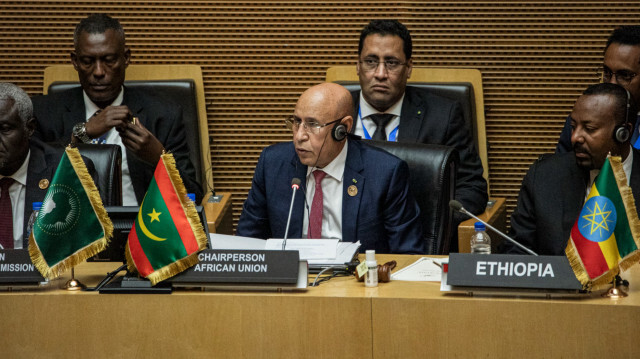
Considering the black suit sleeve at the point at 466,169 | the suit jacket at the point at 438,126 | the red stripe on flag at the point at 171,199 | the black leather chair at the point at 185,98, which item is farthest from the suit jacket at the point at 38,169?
the black suit sleeve at the point at 466,169

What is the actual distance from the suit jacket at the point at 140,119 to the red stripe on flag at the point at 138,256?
57.6 inches

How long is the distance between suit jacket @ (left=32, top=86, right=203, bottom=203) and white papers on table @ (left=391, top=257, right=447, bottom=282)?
1.49m

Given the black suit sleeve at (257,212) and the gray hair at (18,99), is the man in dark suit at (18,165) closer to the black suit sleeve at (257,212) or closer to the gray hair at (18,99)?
the gray hair at (18,99)

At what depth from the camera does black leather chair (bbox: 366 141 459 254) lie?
9.95ft

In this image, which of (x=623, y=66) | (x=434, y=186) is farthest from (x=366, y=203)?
(x=623, y=66)

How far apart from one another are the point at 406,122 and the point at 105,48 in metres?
1.43

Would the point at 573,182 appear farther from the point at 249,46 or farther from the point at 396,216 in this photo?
the point at 249,46

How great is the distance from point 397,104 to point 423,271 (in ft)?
4.96

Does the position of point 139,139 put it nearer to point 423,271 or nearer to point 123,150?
point 123,150

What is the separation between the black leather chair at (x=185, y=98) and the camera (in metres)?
4.08

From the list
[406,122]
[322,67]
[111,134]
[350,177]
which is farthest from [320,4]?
[350,177]

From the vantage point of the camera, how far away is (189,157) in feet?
13.1

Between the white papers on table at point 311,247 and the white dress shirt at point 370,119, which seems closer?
the white papers on table at point 311,247

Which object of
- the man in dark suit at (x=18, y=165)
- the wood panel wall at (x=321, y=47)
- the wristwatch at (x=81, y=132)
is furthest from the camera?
the wood panel wall at (x=321, y=47)
